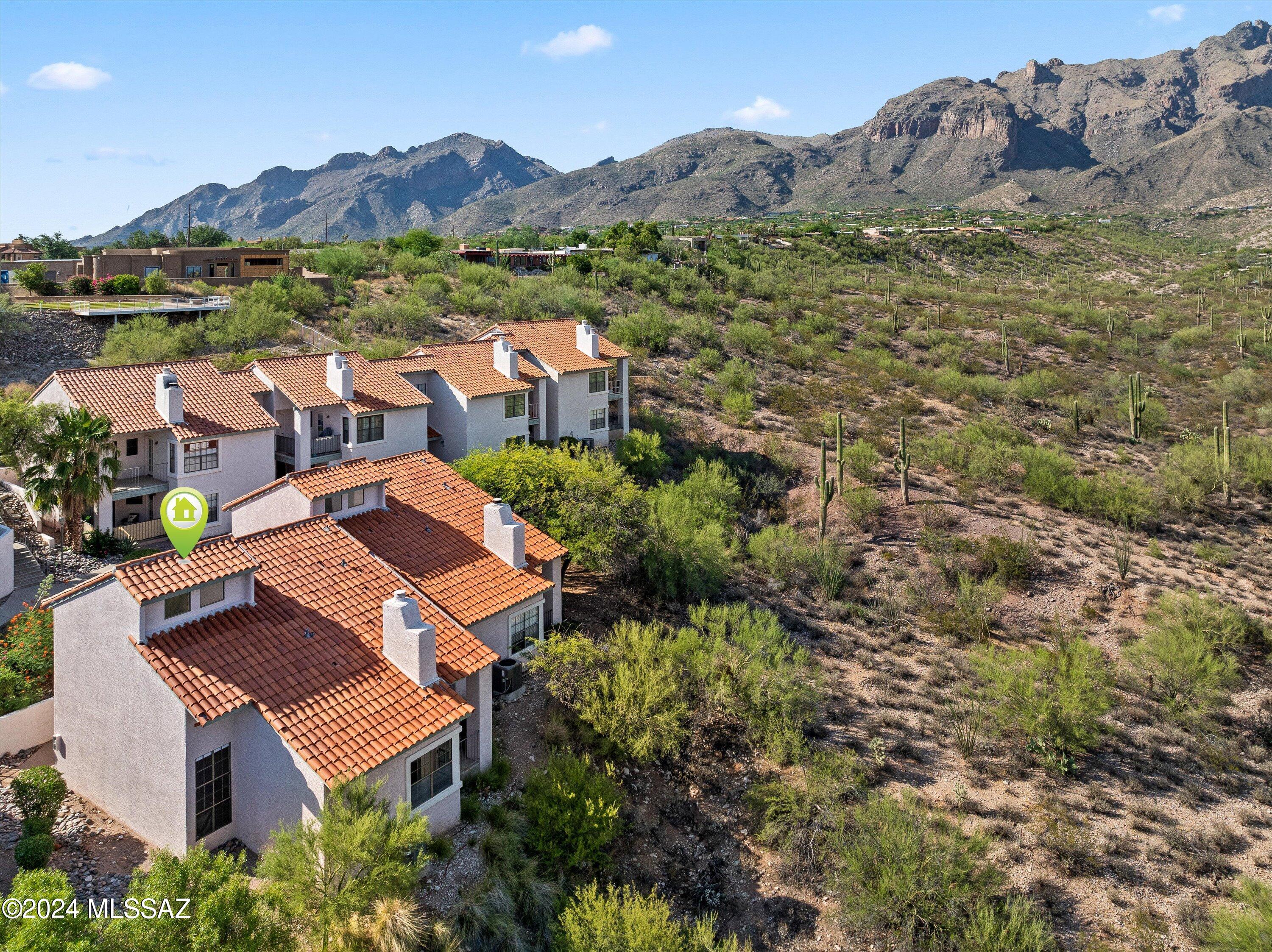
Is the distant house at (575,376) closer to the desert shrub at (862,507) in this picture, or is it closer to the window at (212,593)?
the desert shrub at (862,507)

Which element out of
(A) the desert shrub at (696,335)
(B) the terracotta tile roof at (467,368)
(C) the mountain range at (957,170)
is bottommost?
(B) the terracotta tile roof at (467,368)

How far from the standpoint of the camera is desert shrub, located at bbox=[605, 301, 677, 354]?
166 feet

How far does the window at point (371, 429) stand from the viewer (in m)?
28.5

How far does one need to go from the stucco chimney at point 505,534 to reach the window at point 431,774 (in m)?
6.48

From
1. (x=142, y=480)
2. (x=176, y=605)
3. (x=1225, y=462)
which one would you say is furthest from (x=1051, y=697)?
(x=142, y=480)

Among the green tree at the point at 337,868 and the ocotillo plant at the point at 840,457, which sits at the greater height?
the ocotillo plant at the point at 840,457

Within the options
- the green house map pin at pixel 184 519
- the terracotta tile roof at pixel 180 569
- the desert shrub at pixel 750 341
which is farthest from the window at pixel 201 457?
the desert shrub at pixel 750 341

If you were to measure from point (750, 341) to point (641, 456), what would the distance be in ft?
73.1

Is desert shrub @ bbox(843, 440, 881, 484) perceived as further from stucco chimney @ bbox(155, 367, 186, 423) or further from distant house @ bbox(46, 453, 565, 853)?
stucco chimney @ bbox(155, 367, 186, 423)

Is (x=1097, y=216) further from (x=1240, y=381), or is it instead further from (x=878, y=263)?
(x=1240, y=381)

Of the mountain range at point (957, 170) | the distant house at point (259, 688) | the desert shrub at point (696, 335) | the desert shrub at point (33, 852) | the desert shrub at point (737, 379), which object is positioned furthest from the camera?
the mountain range at point (957, 170)

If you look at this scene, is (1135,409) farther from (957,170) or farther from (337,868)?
(957,170)

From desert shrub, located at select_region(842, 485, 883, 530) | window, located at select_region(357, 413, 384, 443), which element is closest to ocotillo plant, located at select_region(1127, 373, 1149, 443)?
desert shrub, located at select_region(842, 485, 883, 530)

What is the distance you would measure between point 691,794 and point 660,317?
39120mm
